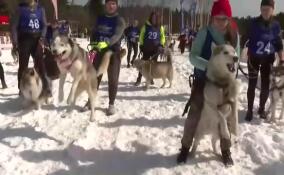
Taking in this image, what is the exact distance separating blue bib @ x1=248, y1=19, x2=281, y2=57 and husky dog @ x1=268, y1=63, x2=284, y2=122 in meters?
0.43

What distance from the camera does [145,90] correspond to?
977 cm

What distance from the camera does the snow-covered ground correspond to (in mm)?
4469

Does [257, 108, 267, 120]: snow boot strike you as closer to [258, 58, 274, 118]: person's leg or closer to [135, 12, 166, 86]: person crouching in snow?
[258, 58, 274, 118]: person's leg

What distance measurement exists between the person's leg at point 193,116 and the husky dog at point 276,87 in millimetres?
2432

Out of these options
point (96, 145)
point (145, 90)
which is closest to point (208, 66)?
point (96, 145)

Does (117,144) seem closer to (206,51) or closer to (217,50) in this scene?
(206,51)

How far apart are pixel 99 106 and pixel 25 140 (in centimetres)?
228

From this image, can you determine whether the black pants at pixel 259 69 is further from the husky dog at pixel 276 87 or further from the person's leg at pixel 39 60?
the person's leg at pixel 39 60

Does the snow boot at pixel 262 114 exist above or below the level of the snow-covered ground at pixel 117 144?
above

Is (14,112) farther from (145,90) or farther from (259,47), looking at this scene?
(259,47)

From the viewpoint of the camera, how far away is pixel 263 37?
20.1 feet

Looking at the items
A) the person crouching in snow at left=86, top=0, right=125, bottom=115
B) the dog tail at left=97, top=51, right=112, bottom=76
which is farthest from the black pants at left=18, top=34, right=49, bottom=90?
the dog tail at left=97, top=51, right=112, bottom=76

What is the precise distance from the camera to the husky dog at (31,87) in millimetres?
7145

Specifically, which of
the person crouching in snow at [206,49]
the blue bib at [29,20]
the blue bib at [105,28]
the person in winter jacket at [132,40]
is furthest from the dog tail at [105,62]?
the person in winter jacket at [132,40]
